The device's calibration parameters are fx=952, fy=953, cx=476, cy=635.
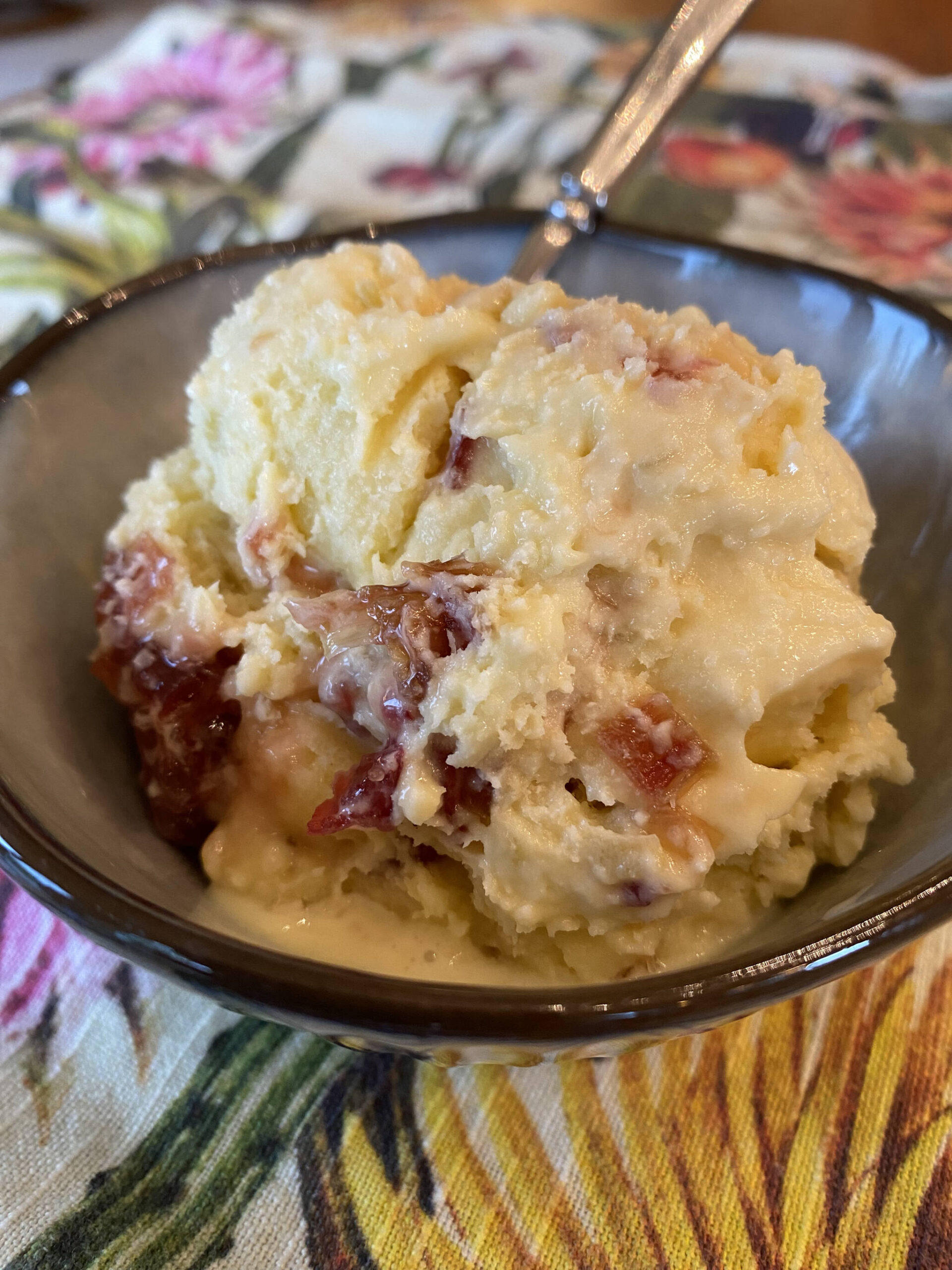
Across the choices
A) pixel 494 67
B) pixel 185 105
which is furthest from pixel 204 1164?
pixel 494 67

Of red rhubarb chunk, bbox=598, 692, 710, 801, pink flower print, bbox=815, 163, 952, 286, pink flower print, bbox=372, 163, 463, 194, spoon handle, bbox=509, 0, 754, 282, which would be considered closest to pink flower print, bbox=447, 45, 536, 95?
pink flower print, bbox=372, 163, 463, 194

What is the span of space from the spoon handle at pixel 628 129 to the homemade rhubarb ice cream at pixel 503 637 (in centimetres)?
39

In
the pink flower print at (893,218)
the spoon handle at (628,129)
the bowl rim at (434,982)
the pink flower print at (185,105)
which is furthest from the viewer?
the pink flower print at (185,105)

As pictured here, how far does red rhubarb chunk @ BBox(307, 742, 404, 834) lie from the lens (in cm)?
85

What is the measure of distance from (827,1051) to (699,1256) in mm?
231

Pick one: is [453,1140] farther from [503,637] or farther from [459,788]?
[503,637]

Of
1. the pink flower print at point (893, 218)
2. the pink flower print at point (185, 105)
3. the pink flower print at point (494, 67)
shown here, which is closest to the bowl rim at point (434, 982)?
the pink flower print at point (893, 218)

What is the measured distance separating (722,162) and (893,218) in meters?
0.37

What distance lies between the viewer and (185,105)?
7.41ft

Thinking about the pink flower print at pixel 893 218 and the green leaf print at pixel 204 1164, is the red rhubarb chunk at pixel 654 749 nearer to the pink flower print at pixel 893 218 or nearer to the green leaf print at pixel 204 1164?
the green leaf print at pixel 204 1164

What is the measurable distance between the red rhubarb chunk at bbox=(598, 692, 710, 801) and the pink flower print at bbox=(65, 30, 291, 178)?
177 centimetres

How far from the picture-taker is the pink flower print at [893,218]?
5.67 ft

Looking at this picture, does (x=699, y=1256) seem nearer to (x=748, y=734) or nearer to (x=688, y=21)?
(x=748, y=734)

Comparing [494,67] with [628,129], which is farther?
[494,67]
